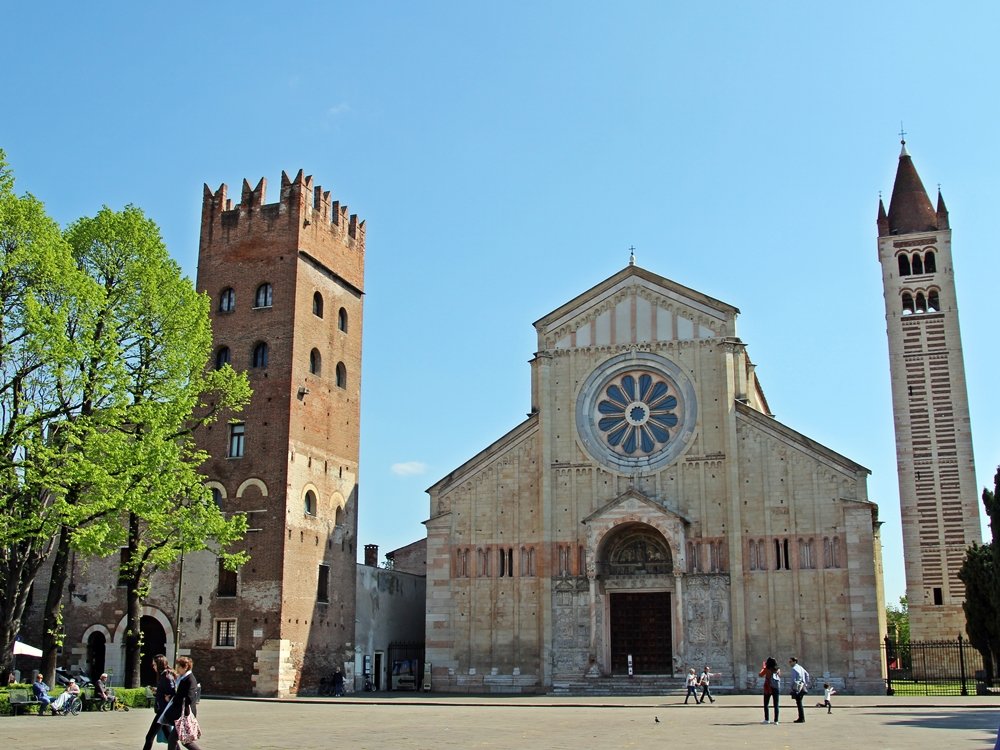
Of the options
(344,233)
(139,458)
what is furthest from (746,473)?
(139,458)

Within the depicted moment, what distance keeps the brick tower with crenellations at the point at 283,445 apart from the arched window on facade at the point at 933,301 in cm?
2923

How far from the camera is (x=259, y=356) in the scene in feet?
131

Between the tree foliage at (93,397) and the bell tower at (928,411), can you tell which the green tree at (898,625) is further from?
the tree foliage at (93,397)

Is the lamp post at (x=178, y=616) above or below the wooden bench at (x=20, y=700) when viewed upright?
above

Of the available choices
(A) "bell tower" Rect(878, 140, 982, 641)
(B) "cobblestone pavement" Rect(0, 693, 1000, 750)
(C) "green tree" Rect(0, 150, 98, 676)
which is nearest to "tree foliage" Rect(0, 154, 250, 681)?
(C) "green tree" Rect(0, 150, 98, 676)

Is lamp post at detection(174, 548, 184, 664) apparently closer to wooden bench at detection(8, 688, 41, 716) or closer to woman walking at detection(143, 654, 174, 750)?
wooden bench at detection(8, 688, 41, 716)

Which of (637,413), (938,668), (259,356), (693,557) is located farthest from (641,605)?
(938,668)

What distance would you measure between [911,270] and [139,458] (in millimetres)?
42429

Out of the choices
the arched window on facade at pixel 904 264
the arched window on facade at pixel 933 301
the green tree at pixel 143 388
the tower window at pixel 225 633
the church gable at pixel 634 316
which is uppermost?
the arched window on facade at pixel 904 264

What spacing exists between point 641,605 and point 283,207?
20.5 m

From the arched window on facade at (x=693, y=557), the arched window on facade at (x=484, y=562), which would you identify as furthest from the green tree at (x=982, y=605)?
the arched window on facade at (x=484, y=562)

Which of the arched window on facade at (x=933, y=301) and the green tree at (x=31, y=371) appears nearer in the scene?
the green tree at (x=31, y=371)

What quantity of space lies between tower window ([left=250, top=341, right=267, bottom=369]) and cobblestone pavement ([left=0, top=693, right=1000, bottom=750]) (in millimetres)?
12870

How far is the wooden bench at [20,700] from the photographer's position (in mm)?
24531
